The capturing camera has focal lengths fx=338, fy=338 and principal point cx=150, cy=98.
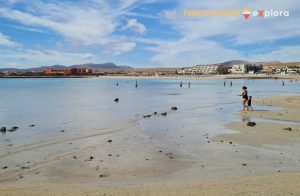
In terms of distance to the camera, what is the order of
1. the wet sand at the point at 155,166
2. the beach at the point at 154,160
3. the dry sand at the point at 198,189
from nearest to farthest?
the dry sand at the point at 198,189, the wet sand at the point at 155,166, the beach at the point at 154,160

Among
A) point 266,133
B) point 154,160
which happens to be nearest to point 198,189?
point 154,160

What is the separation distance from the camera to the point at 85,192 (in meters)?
8.95

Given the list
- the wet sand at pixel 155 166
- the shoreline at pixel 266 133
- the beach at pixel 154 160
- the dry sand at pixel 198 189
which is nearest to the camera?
the dry sand at pixel 198 189

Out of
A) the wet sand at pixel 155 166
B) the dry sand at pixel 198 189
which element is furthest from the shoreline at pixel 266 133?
the dry sand at pixel 198 189

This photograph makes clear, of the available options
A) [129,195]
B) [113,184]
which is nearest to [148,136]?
[113,184]

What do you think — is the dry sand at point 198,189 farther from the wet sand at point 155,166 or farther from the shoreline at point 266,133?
the shoreline at point 266,133

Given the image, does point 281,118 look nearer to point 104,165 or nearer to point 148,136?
point 148,136

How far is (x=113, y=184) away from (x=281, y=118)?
17.2m

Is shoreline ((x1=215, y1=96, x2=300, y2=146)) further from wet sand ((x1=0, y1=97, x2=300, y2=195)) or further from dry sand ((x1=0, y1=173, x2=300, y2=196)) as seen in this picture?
dry sand ((x1=0, y1=173, x2=300, y2=196))

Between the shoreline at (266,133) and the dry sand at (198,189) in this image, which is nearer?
the dry sand at (198,189)

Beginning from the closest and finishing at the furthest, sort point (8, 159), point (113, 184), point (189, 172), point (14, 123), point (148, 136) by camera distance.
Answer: point (113, 184)
point (189, 172)
point (8, 159)
point (148, 136)
point (14, 123)

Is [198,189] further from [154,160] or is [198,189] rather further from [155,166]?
[154,160]

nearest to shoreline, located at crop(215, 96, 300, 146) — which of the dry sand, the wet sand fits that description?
the wet sand

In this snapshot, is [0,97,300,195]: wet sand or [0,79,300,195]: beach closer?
[0,97,300,195]: wet sand
